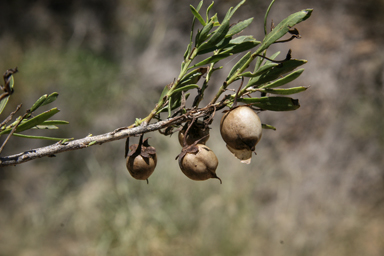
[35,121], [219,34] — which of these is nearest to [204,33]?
[219,34]

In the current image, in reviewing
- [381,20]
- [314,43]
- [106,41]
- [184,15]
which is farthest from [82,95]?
[381,20]

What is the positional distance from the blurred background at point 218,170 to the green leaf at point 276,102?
2.16m

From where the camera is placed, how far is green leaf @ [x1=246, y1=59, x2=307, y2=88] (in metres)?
0.44

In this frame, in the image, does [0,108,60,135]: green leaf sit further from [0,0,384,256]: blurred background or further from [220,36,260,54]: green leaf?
[0,0,384,256]: blurred background

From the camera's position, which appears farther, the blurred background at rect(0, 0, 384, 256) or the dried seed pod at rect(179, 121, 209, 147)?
the blurred background at rect(0, 0, 384, 256)

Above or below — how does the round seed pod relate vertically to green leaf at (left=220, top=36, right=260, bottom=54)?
below

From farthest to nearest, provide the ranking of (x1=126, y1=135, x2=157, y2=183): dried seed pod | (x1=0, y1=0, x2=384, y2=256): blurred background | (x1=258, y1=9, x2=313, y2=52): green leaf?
1. (x1=0, y1=0, x2=384, y2=256): blurred background
2. (x1=126, y1=135, x2=157, y2=183): dried seed pod
3. (x1=258, y1=9, x2=313, y2=52): green leaf

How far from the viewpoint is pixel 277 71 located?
0.45 m

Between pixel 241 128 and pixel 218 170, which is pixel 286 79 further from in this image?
pixel 218 170

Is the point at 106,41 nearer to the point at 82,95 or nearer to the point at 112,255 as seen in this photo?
the point at 82,95

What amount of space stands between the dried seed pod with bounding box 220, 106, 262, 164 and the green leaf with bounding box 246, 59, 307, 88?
5cm

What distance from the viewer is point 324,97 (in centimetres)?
288

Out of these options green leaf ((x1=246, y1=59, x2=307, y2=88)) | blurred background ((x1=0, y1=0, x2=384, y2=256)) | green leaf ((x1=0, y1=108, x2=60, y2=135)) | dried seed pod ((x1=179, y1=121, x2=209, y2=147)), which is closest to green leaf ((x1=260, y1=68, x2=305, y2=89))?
green leaf ((x1=246, y1=59, x2=307, y2=88))

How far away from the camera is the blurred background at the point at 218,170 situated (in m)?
2.61
